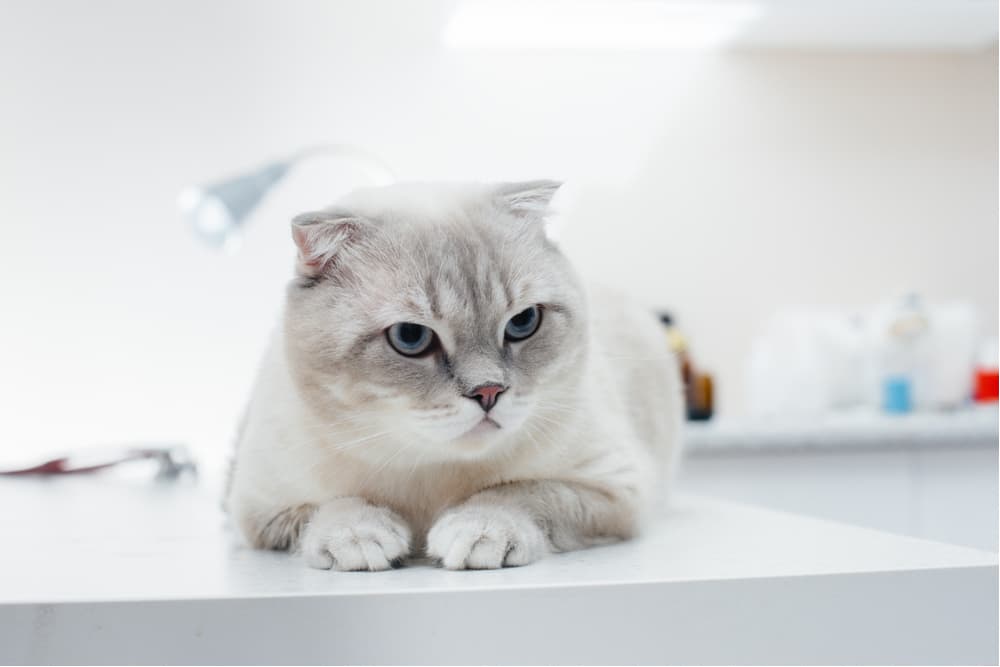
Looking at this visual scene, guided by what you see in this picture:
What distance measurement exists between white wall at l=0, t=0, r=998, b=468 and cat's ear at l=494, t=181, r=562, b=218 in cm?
227

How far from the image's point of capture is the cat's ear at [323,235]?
2.90 feet

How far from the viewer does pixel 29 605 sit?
61cm

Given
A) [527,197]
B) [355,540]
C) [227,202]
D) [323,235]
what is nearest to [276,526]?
[355,540]

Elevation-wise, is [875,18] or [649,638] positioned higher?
[875,18]

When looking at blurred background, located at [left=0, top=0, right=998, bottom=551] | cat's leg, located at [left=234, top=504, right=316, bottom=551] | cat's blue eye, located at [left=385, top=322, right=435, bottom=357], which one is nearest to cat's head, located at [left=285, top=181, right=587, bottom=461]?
cat's blue eye, located at [left=385, top=322, right=435, bottom=357]

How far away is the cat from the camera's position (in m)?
0.86

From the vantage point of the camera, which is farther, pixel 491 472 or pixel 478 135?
pixel 478 135

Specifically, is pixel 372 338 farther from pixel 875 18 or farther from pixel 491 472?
pixel 875 18

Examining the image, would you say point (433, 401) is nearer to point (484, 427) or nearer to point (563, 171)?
point (484, 427)

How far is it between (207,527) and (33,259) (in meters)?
2.24

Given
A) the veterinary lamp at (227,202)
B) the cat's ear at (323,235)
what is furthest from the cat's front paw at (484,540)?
the veterinary lamp at (227,202)

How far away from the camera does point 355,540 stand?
32.1 inches

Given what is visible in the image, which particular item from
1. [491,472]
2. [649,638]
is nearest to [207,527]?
[491,472]

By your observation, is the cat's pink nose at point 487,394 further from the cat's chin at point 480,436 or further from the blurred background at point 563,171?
A: the blurred background at point 563,171
